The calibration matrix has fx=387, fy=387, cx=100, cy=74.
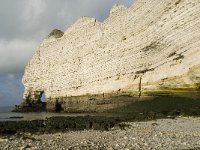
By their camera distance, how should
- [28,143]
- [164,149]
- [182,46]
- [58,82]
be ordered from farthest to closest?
[58,82]
[182,46]
[28,143]
[164,149]

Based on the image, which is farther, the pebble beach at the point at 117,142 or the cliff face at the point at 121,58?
the cliff face at the point at 121,58

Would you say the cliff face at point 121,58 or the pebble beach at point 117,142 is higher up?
the cliff face at point 121,58

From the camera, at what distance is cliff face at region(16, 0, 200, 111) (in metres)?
28.2

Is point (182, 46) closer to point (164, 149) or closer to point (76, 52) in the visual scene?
point (164, 149)

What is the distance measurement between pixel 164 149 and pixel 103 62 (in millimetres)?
28715

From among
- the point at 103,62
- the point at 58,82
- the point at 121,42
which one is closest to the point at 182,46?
the point at 121,42

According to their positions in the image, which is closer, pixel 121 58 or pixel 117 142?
pixel 117 142

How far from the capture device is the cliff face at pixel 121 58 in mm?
28161

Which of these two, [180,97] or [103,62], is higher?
[103,62]

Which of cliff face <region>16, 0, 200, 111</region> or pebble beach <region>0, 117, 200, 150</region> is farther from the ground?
cliff face <region>16, 0, 200, 111</region>

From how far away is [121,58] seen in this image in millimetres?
36844

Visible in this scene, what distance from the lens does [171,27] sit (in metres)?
29.4

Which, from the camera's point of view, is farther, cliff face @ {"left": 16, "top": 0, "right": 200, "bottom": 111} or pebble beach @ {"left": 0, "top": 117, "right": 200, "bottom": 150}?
cliff face @ {"left": 16, "top": 0, "right": 200, "bottom": 111}

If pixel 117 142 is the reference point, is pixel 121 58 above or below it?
above
